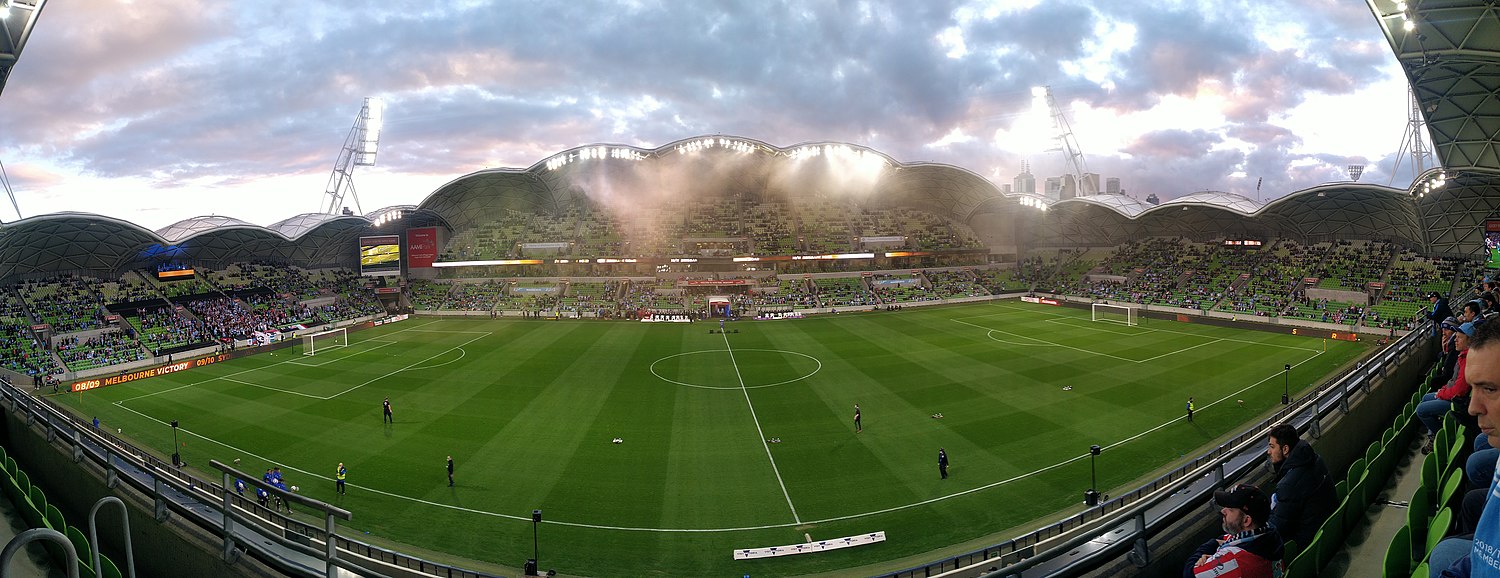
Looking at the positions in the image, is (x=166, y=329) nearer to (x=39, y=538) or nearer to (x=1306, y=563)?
(x=39, y=538)

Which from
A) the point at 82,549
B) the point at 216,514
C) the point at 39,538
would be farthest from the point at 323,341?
the point at 39,538

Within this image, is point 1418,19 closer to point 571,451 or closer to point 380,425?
point 571,451

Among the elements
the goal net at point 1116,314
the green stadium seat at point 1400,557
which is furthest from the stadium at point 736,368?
the goal net at point 1116,314

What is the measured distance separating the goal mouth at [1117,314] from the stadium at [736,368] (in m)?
0.96

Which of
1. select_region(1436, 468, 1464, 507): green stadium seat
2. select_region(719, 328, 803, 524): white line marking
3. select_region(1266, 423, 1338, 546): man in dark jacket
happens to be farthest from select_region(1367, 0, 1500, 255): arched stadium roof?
select_region(719, 328, 803, 524): white line marking

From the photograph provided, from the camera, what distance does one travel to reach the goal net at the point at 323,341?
4356 centimetres

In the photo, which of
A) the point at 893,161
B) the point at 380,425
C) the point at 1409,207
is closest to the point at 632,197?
the point at 893,161

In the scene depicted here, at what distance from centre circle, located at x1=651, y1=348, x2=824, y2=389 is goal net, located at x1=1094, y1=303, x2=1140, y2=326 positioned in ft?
93.1

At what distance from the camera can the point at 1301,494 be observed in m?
5.77

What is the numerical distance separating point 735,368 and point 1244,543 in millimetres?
32653

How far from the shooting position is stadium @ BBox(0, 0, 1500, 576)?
10.2 m

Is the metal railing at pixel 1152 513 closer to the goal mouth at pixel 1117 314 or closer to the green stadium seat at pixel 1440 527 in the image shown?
the green stadium seat at pixel 1440 527

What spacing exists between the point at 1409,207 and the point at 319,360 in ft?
262

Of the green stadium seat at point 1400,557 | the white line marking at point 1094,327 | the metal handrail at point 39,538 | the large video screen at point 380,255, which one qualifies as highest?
the large video screen at point 380,255
